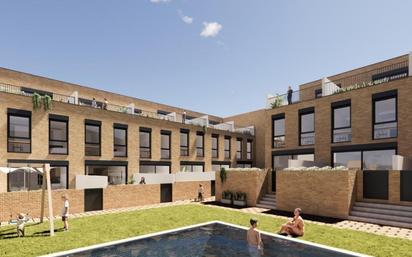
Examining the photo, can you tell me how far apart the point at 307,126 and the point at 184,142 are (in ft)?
44.1

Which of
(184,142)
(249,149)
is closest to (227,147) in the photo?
(249,149)

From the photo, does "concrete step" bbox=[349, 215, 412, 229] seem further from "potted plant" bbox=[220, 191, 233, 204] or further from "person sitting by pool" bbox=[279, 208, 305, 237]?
"potted plant" bbox=[220, 191, 233, 204]

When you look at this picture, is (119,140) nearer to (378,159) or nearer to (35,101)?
(35,101)

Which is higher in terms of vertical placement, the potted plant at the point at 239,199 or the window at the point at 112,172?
the window at the point at 112,172

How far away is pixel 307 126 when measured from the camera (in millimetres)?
23641

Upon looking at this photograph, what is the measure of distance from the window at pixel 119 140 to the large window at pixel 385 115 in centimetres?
2030

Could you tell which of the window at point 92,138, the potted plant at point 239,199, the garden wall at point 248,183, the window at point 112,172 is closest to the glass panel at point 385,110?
the garden wall at point 248,183

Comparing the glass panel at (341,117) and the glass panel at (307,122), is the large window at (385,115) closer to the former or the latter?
the glass panel at (341,117)

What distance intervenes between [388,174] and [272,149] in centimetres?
1122

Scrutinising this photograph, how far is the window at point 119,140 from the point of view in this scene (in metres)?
24.7

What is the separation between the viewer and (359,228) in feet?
44.0

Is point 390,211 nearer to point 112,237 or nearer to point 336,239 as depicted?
point 336,239

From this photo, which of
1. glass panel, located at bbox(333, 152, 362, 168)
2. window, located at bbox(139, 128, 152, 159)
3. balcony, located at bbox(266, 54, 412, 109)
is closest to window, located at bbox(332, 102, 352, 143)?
glass panel, located at bbox(333, 152, 362, 168)

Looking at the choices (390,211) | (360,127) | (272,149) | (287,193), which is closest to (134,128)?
(272,149)
